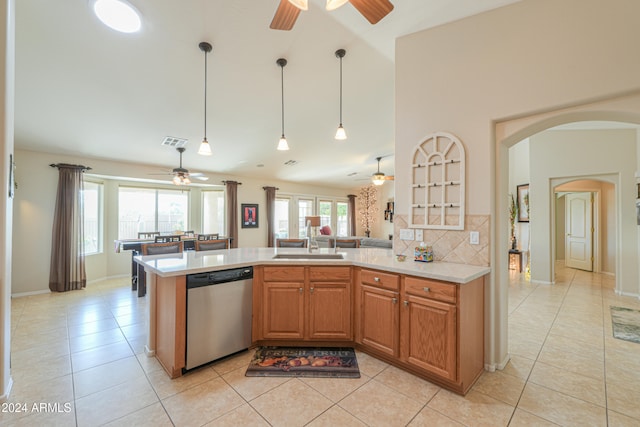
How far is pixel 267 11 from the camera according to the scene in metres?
2.48

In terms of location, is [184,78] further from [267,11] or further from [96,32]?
[267,11]

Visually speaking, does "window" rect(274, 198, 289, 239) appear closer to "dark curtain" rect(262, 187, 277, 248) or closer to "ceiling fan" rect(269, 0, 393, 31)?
"dark curtain" rect(262, 187, 277, 248)

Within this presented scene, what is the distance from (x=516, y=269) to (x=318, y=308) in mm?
6396

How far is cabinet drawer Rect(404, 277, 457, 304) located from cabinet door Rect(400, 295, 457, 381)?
0.13 feet

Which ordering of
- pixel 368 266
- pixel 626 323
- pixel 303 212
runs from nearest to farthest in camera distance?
pixel 368 266, pixel 626 323, pixel 303 212

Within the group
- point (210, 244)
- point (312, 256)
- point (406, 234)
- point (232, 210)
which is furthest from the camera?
point (232, 210)

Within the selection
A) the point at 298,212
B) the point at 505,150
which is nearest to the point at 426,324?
the point at 505,150

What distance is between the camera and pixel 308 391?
1964mm

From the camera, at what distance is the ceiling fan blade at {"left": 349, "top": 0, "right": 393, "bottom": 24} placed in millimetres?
1728

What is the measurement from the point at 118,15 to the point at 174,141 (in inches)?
102

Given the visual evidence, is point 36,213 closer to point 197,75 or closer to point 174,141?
point 174,141

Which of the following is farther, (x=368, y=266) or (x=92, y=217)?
(x=92, y=217)

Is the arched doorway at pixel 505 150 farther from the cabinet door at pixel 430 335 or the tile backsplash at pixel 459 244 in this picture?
the cabinet door at pixel 430 335

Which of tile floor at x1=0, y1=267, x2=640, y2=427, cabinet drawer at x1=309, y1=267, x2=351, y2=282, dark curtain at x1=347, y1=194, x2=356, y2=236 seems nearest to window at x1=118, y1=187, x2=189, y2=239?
tile floor at x1=0, y1=267, x2=640, y2=427
